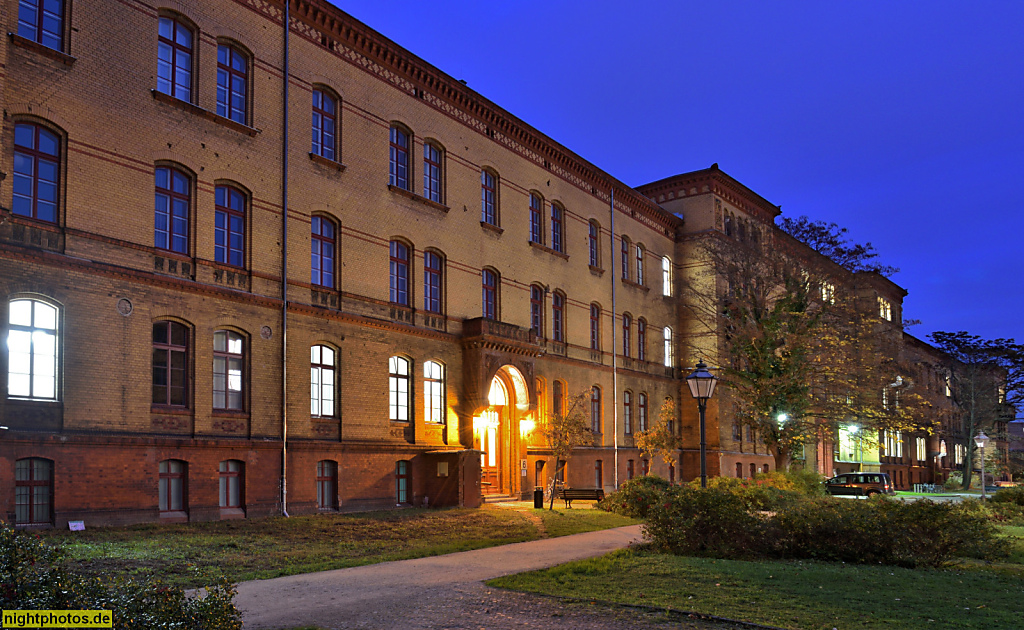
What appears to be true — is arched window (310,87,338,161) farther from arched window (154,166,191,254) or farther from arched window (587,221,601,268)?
arched window (587,221,601,268)

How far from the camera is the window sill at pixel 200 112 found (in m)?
20.5

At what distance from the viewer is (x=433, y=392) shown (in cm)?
2872

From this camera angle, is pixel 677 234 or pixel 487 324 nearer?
pixel 487 324

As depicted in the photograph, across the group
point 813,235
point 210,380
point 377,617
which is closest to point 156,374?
point 210,380

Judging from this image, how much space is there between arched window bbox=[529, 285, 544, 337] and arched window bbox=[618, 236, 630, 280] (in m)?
7.82

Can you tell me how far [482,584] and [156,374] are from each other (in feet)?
39.0

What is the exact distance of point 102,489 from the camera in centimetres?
1816

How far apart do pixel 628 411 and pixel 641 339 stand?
13.4ft

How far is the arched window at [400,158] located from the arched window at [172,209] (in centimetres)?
791

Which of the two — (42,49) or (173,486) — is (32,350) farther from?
(42,49)

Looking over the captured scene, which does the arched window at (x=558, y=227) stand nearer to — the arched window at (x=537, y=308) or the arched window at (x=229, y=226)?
the arched window at (x=537, y=308)

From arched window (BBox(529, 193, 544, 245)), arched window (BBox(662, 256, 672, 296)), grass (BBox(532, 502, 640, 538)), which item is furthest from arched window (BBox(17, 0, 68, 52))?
arched window (BBox(662, 256, 672, 296))

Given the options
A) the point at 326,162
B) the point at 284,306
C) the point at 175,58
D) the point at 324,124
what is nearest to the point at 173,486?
the point at 284,306

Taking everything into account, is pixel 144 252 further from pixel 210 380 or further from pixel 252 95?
pixel 252 95
